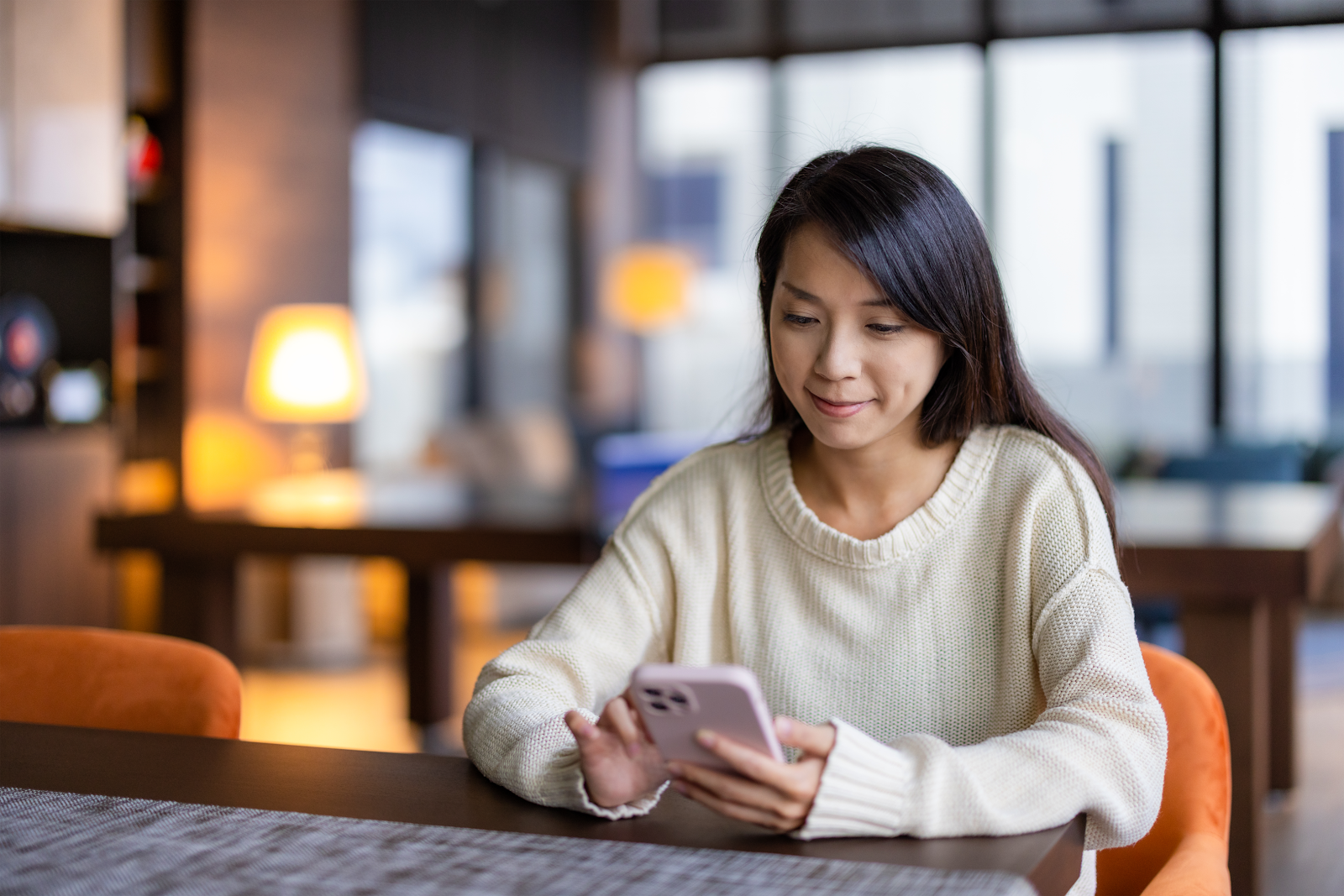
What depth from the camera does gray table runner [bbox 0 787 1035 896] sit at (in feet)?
3.03

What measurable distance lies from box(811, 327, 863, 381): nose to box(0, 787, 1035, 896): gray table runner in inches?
17.7

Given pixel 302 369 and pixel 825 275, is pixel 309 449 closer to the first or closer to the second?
pixel 302 369

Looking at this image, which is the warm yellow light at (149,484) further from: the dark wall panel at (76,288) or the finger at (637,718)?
the finger at (637,718)

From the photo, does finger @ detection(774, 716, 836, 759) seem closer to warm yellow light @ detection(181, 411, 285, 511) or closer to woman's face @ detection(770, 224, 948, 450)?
woman's face @ detection(770, 224, 948, 450)

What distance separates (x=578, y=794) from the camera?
3.59 feet

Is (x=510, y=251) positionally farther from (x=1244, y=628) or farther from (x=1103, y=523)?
(x=1103, y=523)

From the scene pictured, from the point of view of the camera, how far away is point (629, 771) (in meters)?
1.07

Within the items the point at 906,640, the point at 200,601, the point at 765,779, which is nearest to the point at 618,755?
the point at 765,779

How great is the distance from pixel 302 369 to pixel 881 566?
164 inches

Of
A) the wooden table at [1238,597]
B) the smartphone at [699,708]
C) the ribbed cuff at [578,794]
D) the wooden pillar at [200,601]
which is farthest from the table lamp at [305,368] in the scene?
the smartphone at [699,708]

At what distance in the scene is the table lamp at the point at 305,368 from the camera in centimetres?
520

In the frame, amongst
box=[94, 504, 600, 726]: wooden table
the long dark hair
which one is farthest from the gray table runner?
box=[94, 504, 600, 726]: wooden table

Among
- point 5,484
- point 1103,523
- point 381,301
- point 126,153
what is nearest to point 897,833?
point 1103,523

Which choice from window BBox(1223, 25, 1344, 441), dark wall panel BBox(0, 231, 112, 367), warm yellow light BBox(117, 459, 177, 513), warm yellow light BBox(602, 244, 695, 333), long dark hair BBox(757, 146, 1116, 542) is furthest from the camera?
warm yellow light BBox(602, 244, 695, 333)
